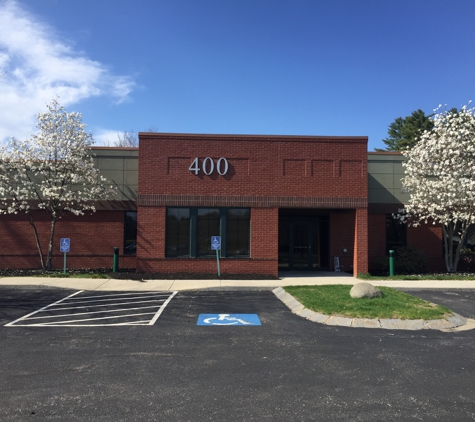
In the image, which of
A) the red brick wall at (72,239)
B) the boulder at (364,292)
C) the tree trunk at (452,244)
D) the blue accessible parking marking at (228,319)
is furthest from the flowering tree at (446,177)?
the red brick wall at (72,239)

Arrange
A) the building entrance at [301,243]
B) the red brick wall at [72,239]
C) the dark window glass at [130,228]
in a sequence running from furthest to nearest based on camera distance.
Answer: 1. the building entrance at [301,243]
2. the dark window glass at [130,228]
3. the red brick wall at [72,239]

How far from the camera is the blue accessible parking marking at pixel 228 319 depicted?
28.5 feet

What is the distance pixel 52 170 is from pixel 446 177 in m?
15.4

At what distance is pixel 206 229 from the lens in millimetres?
16328

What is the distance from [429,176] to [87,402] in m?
17.3

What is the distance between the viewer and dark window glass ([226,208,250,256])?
16297 mm

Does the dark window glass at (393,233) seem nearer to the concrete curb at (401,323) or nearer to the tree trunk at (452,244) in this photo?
the tree trunk at (452,244)

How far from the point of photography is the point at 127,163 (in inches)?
712

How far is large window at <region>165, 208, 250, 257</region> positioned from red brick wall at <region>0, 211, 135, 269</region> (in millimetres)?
2987

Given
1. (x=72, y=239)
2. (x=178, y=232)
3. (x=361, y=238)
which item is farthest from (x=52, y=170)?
(x=361, y=238)

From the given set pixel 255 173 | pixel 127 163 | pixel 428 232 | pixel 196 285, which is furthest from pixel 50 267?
pixel 428 232

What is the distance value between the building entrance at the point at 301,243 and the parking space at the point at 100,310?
7083mm

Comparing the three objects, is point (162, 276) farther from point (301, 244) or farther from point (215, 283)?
point (301, 244)

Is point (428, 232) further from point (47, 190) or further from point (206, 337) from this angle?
point (47, 190)
